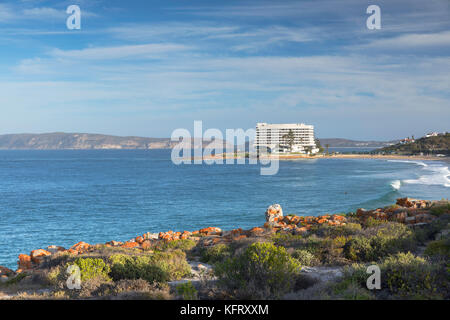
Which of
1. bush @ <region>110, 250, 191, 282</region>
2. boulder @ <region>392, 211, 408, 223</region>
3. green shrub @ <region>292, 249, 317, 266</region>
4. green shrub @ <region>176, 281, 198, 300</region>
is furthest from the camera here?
boulder @ <region>392, 211, 408, 223</region>

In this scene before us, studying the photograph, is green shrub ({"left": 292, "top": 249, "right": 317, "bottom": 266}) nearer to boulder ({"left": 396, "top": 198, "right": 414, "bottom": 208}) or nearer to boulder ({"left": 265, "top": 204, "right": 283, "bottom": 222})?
boulder ({"left": 265, "top": 204, "right": 283, "bottom": 222})

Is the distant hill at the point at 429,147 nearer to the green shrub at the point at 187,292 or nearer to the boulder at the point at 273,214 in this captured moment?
the boulder at the point at 273,214

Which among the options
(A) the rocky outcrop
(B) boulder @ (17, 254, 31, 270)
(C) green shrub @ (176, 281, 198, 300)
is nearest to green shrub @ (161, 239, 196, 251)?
(A) the rocky outcrop

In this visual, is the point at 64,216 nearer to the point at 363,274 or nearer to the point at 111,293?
the point at 111,293

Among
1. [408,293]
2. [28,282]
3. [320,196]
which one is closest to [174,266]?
[28,282]

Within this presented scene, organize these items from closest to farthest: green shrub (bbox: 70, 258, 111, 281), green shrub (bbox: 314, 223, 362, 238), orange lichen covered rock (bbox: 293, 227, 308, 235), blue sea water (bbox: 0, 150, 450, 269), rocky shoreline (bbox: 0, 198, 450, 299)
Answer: green shrub (bbox: 70, 258, 111, 281)
rocky shoreline (bbox: 0, 198, 450, 299)
green shrub (bbox: 314, 223, 362, 238)
orange lichen covered rock (bbox: 293, 227, 308, 235)
blue sea water (bbox: 0, 150, 450, 269)

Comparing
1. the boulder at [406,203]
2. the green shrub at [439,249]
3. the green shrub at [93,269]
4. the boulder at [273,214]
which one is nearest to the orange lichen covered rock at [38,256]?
the green shrub at [93,269]

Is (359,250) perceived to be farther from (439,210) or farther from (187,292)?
(439,210)
